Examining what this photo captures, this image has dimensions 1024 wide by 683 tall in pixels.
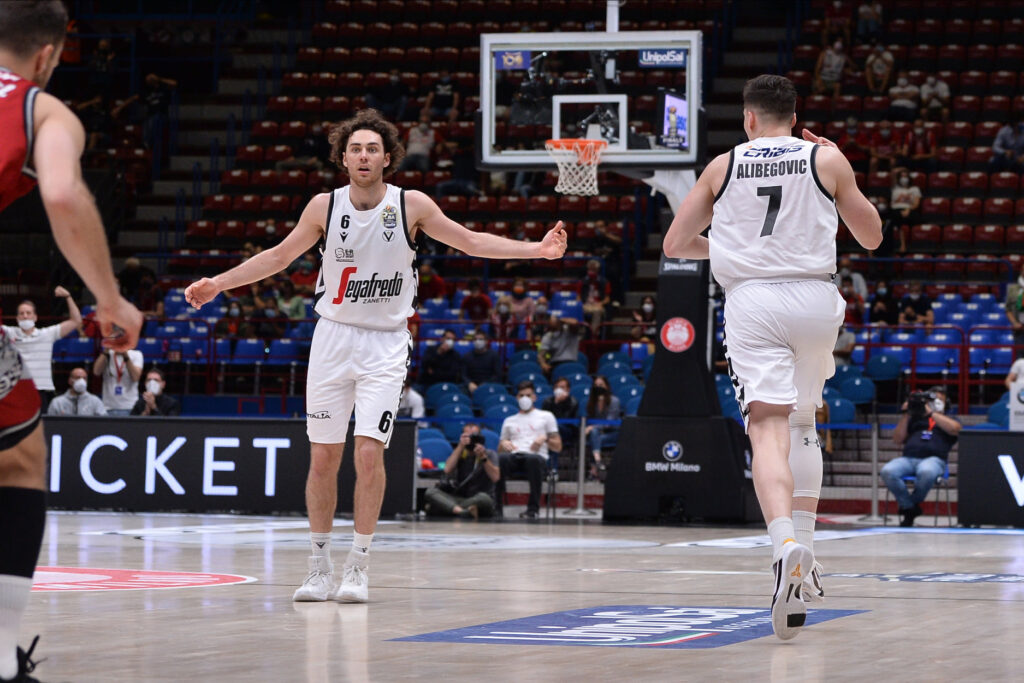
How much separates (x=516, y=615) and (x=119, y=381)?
45.0ft

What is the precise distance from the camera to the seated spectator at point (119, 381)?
19.3 meters

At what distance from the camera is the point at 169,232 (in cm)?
2770

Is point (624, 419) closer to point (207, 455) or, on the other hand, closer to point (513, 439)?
point (513, 439)

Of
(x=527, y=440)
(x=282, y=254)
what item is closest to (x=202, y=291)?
(x=282, y=254)

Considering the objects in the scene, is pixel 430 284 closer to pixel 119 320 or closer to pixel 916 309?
pixel 916 309

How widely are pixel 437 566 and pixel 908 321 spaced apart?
13234 millimetres

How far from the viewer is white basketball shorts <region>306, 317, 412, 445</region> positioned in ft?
24.6

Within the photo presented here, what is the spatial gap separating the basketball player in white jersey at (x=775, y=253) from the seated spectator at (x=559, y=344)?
46.7 feet

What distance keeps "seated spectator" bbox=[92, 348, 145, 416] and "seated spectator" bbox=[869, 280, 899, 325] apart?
398 inches

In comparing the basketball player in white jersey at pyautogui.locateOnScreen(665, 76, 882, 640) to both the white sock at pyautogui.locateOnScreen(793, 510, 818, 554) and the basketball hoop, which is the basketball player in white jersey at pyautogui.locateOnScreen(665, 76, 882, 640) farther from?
the basketball hoop

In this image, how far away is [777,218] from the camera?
6.44 m

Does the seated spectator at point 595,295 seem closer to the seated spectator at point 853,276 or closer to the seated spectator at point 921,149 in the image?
the seated spectator at point 853,276

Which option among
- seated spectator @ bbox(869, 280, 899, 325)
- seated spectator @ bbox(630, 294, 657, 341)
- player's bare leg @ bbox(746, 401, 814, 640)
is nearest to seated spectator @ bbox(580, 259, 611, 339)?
seated spectator @ bbox(630, 294, 657, 341)

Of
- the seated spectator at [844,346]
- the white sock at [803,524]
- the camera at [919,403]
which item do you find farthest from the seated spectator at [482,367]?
the white sock at [803,524]
